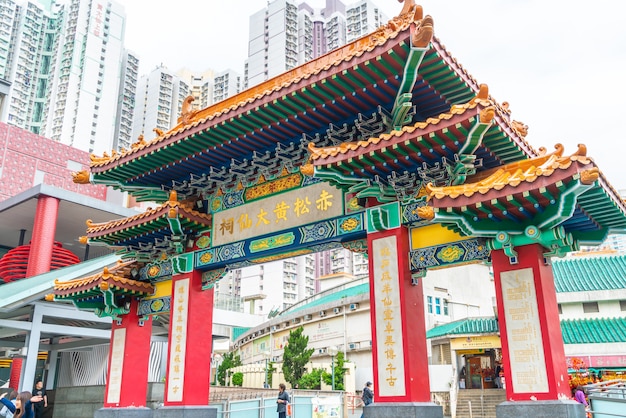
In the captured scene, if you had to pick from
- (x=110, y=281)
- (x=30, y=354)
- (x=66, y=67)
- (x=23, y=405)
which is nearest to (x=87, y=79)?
(x=66, y=67)

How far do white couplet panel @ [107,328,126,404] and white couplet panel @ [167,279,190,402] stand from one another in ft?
7.35

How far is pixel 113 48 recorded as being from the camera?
8819cm

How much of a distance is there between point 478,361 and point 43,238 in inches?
911

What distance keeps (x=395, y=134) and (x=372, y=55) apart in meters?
1.38

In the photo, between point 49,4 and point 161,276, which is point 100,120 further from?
point 161,276

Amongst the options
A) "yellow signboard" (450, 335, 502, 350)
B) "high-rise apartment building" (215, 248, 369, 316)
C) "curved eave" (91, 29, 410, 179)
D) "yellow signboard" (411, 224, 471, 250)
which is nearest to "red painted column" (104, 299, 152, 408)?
"curved eave" (91, 29, 410, 179)

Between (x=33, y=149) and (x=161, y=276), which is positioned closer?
(x=161, y=276)

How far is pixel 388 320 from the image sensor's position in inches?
365

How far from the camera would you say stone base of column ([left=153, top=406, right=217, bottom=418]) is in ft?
39.3

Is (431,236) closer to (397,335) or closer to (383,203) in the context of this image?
(383,203)

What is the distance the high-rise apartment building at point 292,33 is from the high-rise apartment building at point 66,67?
75.1ft

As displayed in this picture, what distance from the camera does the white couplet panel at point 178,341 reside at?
12391 mm

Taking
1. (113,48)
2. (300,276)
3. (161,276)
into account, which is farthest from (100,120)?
(161,276)

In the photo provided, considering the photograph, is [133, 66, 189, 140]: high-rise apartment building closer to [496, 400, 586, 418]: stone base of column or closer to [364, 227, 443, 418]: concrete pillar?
[364, 227, 443, 418]: concrete pillar
